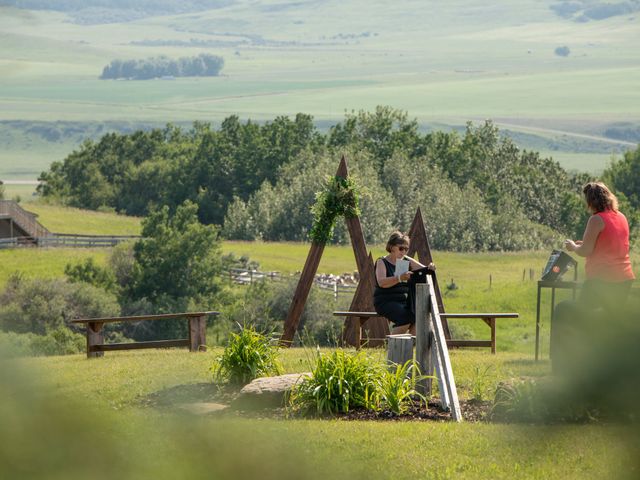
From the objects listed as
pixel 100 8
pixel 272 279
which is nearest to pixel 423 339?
pixel 100 8

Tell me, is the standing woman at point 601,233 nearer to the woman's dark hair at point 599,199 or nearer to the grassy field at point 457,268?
the woman's dark hair at point 599,199

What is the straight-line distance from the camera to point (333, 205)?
17031 mm

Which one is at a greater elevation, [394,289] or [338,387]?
[394,289]

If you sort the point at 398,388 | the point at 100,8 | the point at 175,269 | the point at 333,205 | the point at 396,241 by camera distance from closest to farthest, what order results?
the point at 100,8 < the point at 398,388 < the point at 396,241 < the point at 333,205 < the point at 175,269

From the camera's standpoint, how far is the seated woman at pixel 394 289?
39.4 ft

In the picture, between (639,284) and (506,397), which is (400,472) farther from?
(639,284)

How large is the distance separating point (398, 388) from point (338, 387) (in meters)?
0.54

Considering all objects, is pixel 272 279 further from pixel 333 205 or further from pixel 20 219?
pixel 333 205

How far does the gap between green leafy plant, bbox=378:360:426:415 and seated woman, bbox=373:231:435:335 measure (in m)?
2.14

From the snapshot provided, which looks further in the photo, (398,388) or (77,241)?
(77,241)

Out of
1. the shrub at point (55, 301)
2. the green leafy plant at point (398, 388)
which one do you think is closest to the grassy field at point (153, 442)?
the green leafy plant at point (398, 388)

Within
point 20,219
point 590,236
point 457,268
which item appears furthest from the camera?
point 20,219

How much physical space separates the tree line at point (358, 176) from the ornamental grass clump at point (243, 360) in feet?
229

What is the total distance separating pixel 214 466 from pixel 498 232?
8834 centimetres
